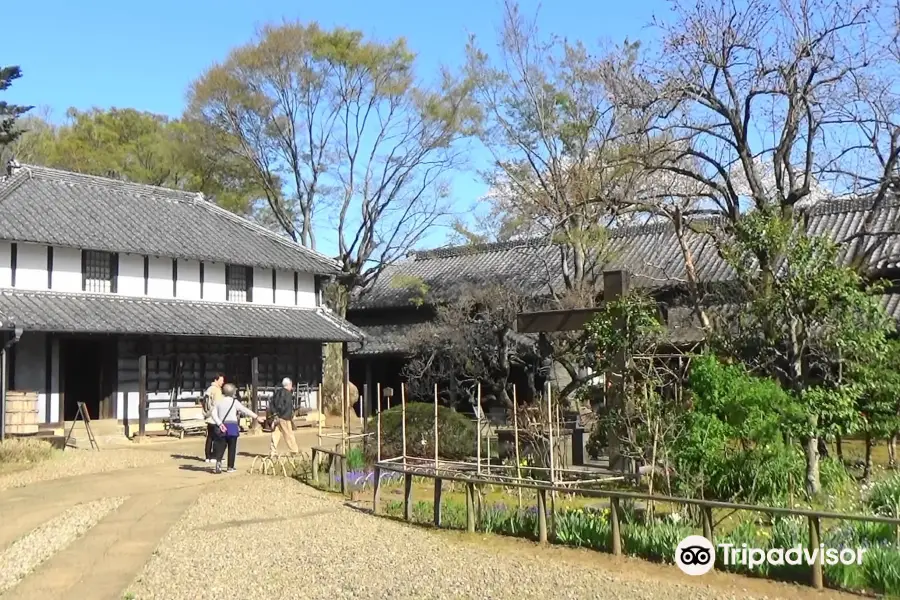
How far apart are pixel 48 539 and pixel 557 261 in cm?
2055

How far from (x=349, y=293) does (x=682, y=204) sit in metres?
18.8

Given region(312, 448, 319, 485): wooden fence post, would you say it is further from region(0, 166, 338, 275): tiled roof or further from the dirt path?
region(0, 166, 338, 275): tiled roof

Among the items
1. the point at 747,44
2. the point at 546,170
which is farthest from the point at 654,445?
the point at 546,170

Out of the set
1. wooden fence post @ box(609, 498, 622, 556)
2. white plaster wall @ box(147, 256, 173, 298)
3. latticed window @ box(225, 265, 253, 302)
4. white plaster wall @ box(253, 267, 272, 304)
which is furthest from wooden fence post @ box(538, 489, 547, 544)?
white plaster wall @ box(253, 267, 272, 304)

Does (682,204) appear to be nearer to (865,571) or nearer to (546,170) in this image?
(546,170)

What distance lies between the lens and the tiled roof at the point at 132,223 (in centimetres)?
2084

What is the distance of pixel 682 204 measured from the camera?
15062mm

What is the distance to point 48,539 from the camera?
9.37 m

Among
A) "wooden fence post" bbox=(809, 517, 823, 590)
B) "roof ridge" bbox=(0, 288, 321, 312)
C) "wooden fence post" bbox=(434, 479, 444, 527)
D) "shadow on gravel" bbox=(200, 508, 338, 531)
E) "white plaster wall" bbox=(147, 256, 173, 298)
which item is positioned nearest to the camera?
"wooden fence post" bbox=(809, 517, 823, 590)

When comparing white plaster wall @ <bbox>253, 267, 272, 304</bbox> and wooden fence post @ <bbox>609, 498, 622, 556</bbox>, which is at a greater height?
white plaster wall @ <bbox>253, 267, 272, 304</bbox>

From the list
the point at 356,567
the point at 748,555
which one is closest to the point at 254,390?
the point at 356,567

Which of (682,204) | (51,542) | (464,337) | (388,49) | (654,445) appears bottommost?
(51,542)

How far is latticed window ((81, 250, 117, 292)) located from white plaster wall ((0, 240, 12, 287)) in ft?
5.90

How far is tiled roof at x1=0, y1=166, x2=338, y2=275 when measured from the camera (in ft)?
68.4
